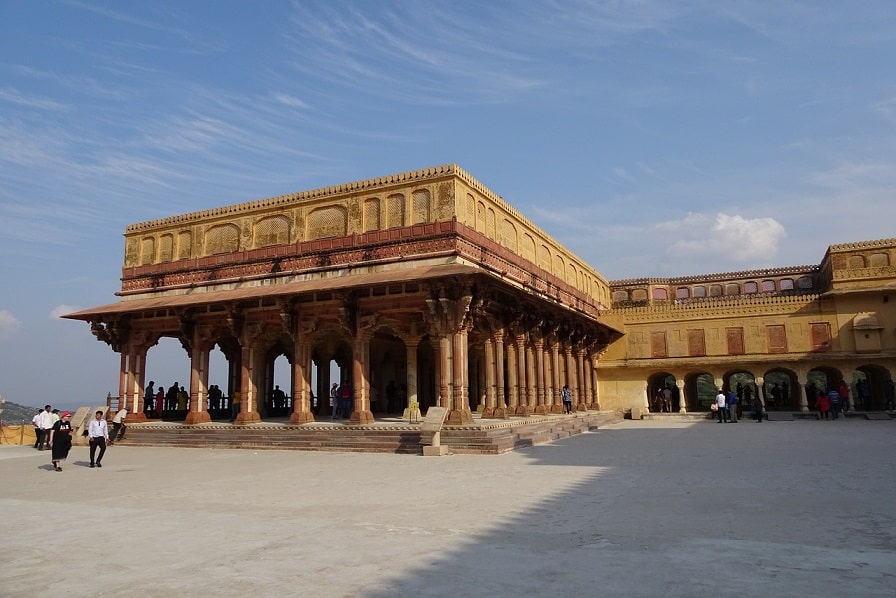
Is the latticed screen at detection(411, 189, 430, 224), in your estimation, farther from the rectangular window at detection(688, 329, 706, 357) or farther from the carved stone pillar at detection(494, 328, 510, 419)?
the rectangular window at detection(688, 329, 706, 357)

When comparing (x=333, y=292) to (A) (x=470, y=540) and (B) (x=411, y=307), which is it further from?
(A) (x=470, y=540)

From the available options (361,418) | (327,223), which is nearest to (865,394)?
(361,418)

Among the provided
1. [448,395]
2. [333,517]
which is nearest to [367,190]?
[448,395]

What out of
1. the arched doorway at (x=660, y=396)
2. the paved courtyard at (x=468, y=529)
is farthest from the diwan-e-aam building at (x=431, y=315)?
the paved courtyard at (x=468, y=529)

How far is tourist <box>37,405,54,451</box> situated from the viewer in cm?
1780

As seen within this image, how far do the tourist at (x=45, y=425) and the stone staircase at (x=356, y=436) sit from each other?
1936mm

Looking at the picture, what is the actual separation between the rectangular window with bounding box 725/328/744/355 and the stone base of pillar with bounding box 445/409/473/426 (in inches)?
745

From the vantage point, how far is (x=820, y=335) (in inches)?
1120

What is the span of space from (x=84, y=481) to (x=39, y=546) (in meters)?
5.46

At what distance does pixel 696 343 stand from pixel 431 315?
18.4 meters

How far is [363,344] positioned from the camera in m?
17.9

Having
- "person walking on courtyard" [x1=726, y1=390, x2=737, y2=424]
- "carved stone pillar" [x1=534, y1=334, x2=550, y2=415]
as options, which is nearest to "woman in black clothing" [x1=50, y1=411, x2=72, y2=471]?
"carved stone pillar" [x1=534, y1=334, x2=550, y2=415]

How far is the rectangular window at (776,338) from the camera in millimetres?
28906

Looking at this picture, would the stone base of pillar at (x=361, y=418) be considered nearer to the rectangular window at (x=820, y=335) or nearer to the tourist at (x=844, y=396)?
the tourist at (x=844, y=396)
